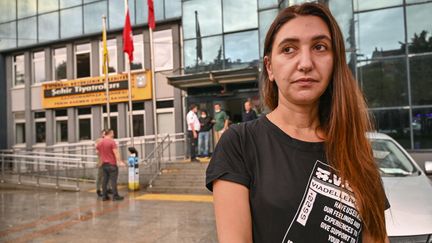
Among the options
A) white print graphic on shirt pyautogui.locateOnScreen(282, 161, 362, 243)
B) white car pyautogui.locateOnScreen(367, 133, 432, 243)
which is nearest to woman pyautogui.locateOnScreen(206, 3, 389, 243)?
white print graphic on shirt pyautogui.locateOnScreen(282, 161, 362, 243)

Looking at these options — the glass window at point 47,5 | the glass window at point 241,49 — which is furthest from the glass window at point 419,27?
the glass window at point 47,5

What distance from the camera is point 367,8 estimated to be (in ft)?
44.7

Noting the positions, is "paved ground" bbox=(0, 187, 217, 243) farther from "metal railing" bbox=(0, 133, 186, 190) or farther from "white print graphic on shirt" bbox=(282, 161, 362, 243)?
"white print graphic on shirt" bbox=(282, 161, 362, 243)

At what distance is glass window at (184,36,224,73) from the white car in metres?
11.1

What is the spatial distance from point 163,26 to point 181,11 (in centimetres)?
143

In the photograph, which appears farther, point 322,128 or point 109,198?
point 109,198

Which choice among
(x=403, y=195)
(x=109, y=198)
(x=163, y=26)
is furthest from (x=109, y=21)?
(x=403, y=195)

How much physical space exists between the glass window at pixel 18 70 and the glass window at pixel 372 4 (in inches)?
713

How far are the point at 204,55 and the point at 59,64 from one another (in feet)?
30.0

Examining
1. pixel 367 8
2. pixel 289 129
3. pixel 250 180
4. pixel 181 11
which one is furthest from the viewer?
pixel 181 11

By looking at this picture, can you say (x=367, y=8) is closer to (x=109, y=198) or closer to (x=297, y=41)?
(x=109, y=198)

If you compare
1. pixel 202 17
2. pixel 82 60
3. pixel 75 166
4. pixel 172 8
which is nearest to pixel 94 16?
pixel 82 60

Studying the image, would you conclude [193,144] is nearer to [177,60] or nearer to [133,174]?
[133,174]

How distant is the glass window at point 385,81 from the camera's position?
13.0 metres
